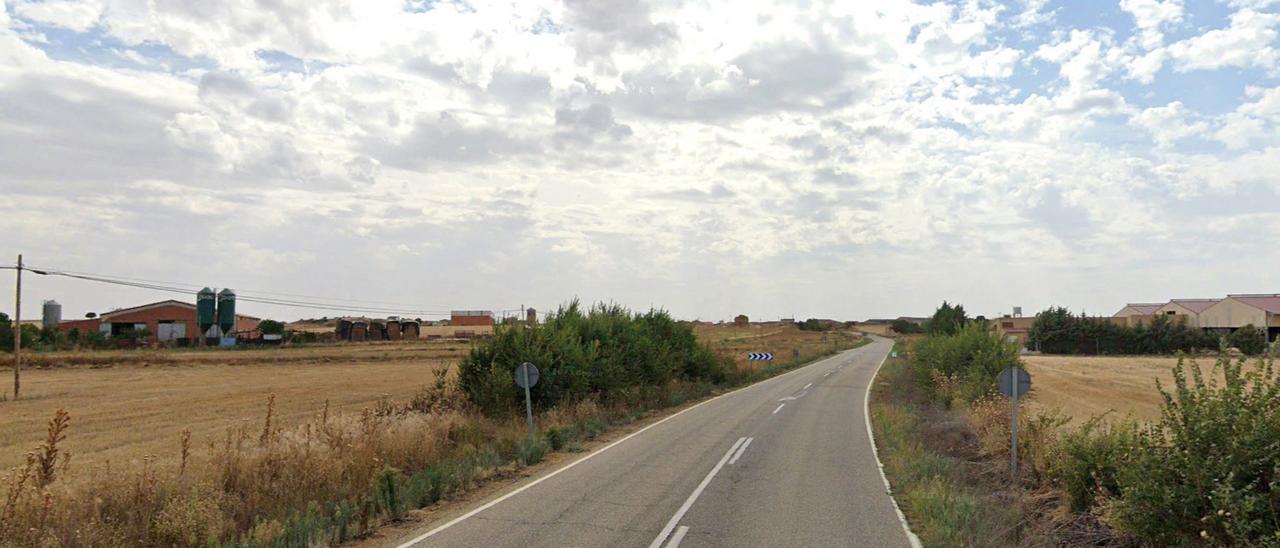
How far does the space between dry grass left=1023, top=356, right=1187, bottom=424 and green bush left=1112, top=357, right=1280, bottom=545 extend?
62.6 feet

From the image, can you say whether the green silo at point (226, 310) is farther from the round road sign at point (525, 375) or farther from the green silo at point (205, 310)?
the round road sign at point (525, 375)

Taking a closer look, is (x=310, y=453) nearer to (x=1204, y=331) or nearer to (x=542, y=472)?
(x=542, y=472)

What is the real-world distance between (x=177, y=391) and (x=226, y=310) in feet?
217

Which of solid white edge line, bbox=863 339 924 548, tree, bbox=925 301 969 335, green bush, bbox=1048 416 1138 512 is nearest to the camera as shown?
solid white edge line, bbox=863 339 924 548

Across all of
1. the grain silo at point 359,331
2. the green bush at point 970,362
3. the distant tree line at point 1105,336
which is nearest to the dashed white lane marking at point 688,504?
the green bush at point 970,362

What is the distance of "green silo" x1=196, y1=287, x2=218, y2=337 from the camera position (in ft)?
327

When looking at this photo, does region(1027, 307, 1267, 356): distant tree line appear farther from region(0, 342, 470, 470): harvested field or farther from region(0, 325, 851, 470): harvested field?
region(0, 342, 470, 470): harvested field

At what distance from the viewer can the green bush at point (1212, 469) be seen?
702 cm

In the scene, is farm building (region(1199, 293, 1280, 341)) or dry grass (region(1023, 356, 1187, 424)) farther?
farm building (region(1199, 293, 1280, 341))

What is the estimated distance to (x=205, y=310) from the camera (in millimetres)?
99688

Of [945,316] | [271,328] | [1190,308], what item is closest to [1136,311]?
[1190,308]

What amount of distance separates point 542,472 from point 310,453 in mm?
4180

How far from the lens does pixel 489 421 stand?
21.9 metres

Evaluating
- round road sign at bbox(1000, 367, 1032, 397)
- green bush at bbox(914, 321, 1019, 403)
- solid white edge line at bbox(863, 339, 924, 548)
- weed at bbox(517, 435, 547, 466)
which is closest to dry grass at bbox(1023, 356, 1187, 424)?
green bush at bbox(914, 321, 1019, 403)
